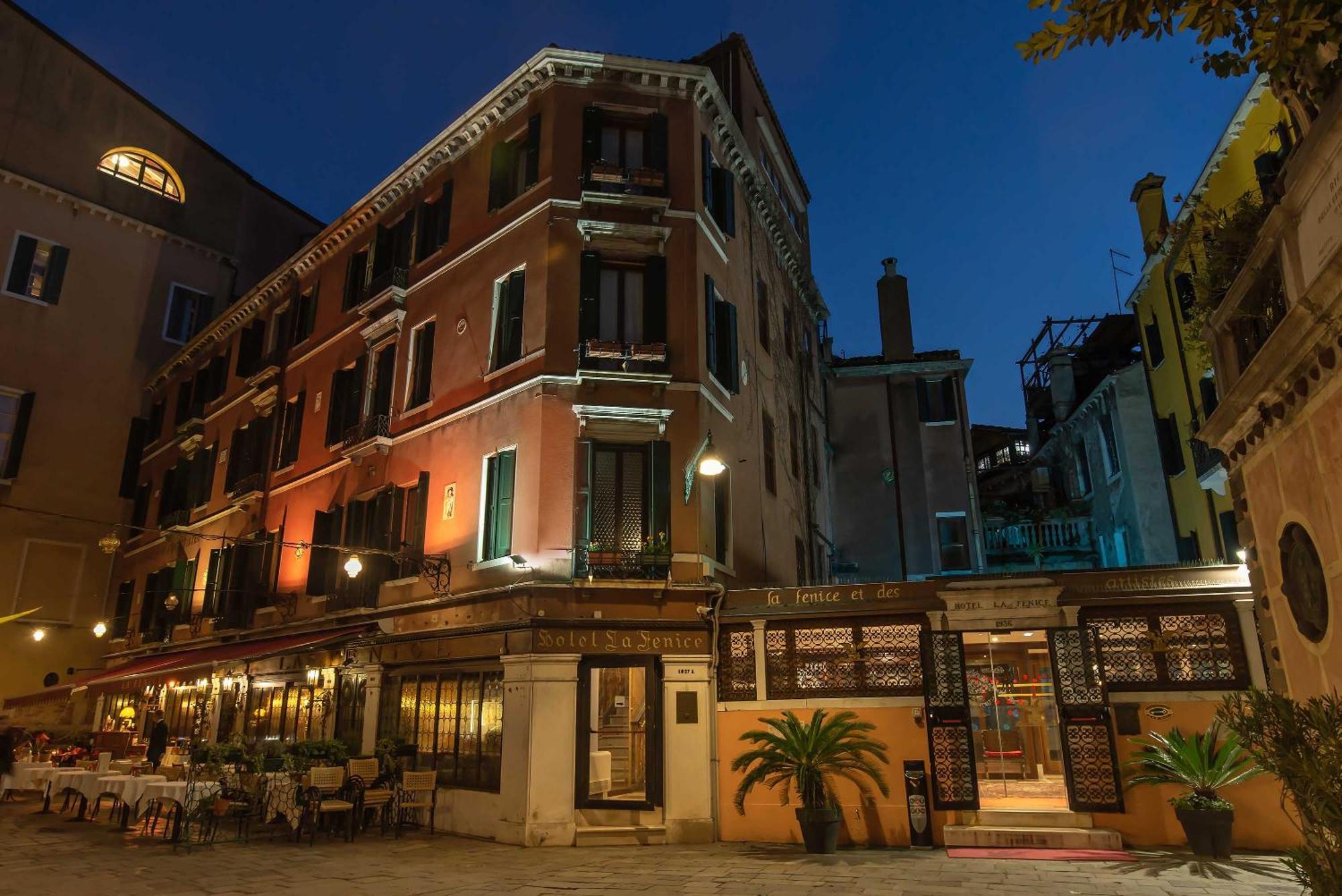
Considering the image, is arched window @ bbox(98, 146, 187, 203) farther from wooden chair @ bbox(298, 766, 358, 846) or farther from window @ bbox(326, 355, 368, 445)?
wooden chair @ bbox(298, 766, 358, 846)

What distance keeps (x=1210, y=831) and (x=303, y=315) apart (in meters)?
23.6

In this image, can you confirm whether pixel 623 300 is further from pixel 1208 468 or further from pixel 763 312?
pixel 1208 468

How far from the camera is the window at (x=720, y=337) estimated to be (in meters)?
16.6

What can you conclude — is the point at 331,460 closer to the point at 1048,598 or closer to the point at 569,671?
the point at 569,671

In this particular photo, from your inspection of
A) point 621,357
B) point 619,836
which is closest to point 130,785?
point 619,836

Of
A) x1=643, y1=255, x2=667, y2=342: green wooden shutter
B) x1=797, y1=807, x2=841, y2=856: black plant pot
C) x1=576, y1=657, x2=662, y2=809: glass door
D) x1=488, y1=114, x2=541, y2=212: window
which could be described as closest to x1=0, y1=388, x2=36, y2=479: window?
x1=488, y1=114, x2=541, y2=212: window

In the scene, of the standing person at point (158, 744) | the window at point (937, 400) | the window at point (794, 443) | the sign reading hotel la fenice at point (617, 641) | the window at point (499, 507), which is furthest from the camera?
the window at point (937, 400)

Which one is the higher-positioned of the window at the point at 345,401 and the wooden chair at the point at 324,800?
the window at the point at 345,401

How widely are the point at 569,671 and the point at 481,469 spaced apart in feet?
14.7

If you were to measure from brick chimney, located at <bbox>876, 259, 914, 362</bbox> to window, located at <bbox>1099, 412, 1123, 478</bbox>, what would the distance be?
5941 mm

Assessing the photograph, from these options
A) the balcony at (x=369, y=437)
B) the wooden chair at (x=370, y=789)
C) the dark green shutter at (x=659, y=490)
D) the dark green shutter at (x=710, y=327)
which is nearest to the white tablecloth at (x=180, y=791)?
the wooden chair at (x=370, y=789)

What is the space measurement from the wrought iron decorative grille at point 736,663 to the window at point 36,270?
27.0 m

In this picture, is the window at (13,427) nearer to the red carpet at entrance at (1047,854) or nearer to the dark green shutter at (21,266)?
the dark green shutter at (21,266)

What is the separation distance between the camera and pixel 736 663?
47.6 feet
